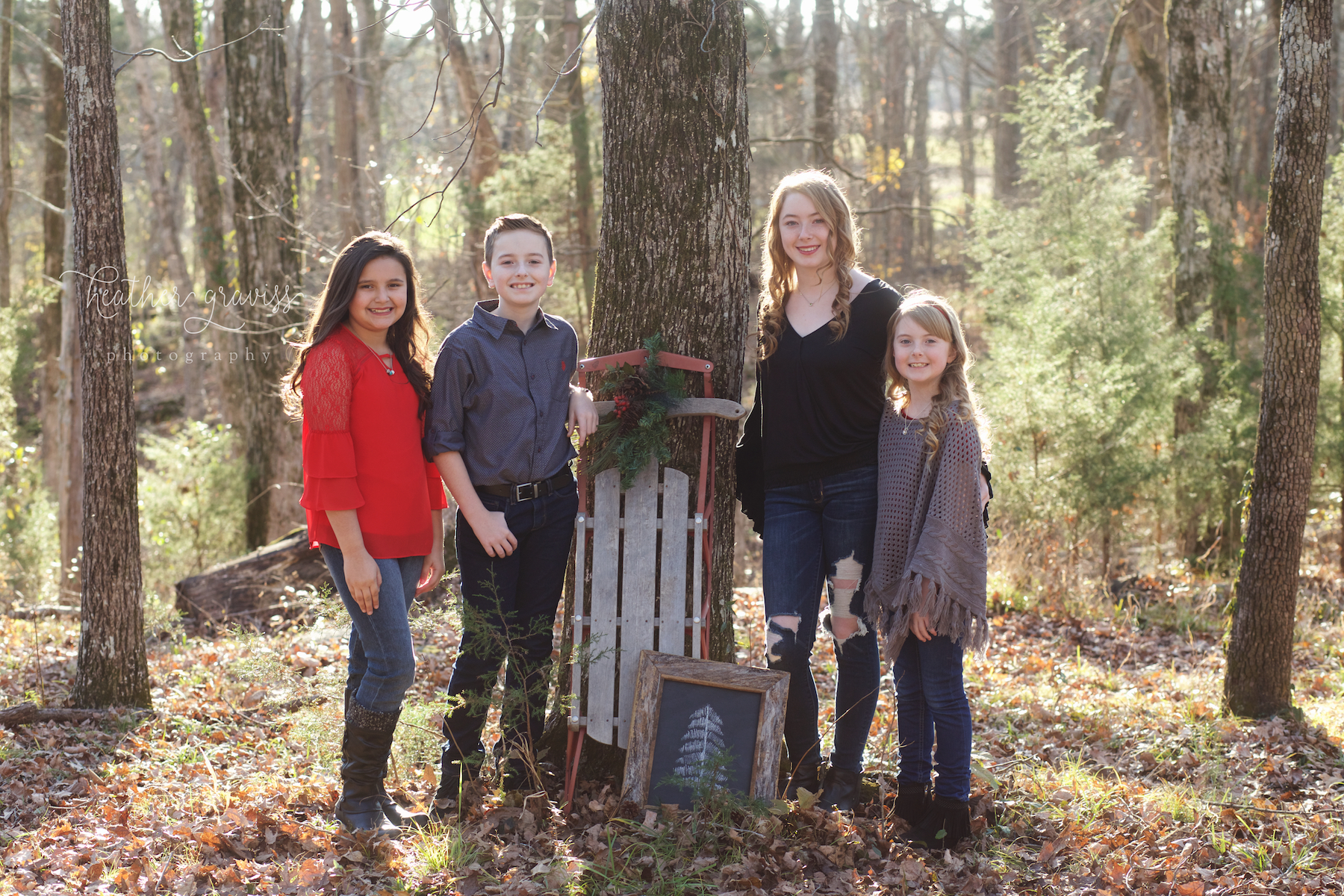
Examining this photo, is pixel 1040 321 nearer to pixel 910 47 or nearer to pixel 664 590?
pixel 664 590

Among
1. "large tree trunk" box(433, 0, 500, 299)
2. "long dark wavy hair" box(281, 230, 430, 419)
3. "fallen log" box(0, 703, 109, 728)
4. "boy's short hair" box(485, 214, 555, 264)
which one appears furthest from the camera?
"large tree trunk" box(433, 0, 500, 299)

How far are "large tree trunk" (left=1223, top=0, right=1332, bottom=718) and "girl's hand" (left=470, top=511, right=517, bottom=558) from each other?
3.88 meters

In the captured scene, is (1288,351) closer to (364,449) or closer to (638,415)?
(638,415)

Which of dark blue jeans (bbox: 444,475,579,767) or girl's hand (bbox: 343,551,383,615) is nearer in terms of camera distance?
girl's hand (bbox: 343,551,383,615)

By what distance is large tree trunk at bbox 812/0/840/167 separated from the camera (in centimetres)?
1366

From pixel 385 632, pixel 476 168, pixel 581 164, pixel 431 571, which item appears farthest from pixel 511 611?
pixel 476 168

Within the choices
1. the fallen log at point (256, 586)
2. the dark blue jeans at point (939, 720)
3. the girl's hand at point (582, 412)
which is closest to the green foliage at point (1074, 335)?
the dark blue jeans at point (939, 720)

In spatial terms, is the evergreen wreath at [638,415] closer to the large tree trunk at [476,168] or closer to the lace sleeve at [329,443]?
the lace sleeve at [329,443]

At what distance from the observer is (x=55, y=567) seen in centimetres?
1120

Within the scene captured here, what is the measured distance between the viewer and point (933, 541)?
11.0 ft

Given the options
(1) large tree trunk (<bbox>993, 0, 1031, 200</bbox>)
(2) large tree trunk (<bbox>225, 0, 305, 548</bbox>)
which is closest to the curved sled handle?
(2) large tree trunk (<bbox>225, 0, 305, 548</bbox>)

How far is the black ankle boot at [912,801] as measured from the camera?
11.6ft

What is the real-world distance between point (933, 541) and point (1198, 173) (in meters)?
8.39

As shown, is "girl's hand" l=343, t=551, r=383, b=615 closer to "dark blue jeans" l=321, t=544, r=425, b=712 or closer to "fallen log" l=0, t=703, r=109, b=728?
"dark blue jeans" l=321, t=544, r=425, b=712
